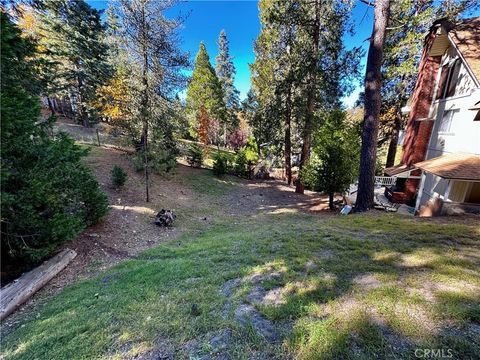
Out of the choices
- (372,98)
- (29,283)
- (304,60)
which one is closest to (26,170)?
(29,283)

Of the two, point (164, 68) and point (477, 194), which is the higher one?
point (164, 68)

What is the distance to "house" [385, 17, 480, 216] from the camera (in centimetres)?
814

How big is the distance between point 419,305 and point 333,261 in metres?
1.47

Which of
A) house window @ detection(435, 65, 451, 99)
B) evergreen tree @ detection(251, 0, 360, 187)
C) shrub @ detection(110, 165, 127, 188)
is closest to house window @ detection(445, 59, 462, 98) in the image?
house window @ detection(435, 65, 451, 99)

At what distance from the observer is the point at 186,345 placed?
2.48 metres

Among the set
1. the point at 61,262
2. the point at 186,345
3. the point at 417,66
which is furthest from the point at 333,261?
the point at 417,66

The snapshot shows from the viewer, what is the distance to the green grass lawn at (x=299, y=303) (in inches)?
88.5

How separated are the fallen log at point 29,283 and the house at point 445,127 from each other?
444 inches

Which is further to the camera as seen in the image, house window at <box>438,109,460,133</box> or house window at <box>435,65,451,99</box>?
house window at <box>435,65,451,99</box>

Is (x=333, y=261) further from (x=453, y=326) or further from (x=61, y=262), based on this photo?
(x=61, y=262)

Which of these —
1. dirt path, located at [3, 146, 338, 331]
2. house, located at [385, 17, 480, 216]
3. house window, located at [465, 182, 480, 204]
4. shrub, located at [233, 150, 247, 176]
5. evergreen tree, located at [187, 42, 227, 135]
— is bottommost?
dirt path, located at [3, 146, 338, 331]

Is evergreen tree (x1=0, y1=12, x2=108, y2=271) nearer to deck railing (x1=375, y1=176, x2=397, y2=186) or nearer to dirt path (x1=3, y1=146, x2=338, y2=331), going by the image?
dirt path (x1=3, y1=146, x2=338, y2=331)

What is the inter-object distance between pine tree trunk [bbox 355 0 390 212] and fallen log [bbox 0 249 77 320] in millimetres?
9445

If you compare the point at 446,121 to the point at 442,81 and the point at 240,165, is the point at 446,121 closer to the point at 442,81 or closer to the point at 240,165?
the point at 442,81
